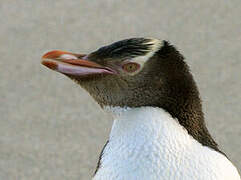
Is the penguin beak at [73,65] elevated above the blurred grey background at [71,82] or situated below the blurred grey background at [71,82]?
above

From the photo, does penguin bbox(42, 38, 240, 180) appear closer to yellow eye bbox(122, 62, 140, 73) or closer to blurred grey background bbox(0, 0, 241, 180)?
yellow eye bbox(122, 62, 140, 73)

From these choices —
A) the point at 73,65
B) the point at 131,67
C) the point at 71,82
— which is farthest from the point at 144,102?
the point at 71,82

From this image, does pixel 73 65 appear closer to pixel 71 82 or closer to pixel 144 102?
pixel 144 102

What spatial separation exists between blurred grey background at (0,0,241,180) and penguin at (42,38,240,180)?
155 cm

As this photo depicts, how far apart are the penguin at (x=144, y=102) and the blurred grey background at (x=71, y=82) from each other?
155 cm

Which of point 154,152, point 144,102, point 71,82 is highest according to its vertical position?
point 144,102

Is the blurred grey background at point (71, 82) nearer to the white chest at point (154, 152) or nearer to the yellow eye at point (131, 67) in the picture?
the white chest at point (154, 152)

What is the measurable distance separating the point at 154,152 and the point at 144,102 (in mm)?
129

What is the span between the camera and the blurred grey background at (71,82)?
11.1ft

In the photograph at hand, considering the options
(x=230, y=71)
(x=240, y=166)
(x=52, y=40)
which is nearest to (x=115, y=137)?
(x=240, y=166)

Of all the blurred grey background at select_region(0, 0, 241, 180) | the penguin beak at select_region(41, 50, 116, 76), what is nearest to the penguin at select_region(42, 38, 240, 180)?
the penguin beak at select_region(41, 50, 116, 76)

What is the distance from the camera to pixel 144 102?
170 cm

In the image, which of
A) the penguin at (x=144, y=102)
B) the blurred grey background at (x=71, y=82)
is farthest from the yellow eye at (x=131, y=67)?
the blurred grey background at (x=71, y=82)

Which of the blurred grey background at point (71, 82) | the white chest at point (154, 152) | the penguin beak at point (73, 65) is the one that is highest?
the penguin beak at point (73, 65)
